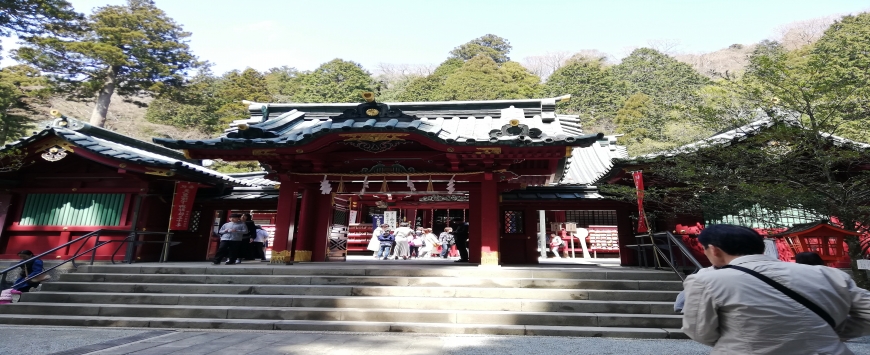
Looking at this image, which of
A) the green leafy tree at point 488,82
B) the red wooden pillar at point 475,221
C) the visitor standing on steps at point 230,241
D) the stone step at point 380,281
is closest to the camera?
the stone step at point 380,281

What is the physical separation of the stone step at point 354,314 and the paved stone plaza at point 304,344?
1.66 feet

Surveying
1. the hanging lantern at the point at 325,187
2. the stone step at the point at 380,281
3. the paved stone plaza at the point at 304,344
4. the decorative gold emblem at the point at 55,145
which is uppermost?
the decorative gold emblem at the point at 55,145

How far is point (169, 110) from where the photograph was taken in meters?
35.8

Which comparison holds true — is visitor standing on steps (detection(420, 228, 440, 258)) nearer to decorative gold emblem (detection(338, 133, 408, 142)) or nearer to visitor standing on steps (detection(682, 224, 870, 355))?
decorative gold emblem (detection(338, 133, 408, 142))

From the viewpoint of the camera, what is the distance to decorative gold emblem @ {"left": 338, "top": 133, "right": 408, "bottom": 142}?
29.7 feet

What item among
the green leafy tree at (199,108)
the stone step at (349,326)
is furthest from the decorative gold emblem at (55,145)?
the green leafy tree at (199,108)

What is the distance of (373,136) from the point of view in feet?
30.0

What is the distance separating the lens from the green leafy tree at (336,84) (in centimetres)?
4159

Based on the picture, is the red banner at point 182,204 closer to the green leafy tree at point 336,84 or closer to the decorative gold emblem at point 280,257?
→ the decorative gold emblem at point 280,257

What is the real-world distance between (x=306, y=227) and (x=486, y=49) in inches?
1994

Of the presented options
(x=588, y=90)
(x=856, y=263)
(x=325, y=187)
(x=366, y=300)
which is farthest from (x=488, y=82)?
(x=366, y=300)

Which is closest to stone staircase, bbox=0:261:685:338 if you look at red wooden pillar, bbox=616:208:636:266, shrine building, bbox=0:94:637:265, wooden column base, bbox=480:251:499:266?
wooden column base, bbox=480:251:499:266

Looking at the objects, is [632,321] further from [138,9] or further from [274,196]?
[138,9]

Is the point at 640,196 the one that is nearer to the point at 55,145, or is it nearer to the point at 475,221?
the point at 475,221
